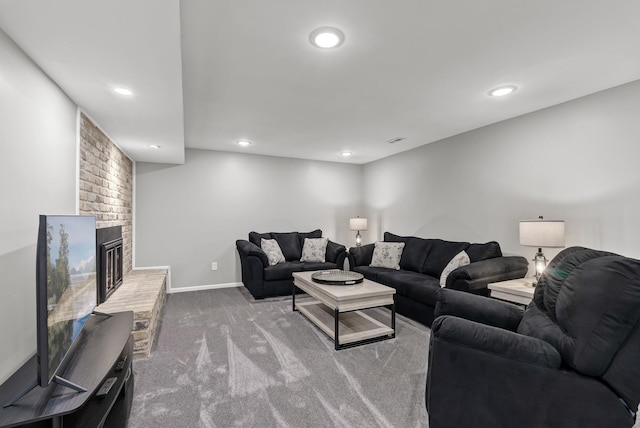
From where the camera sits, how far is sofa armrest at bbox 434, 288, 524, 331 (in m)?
1.83

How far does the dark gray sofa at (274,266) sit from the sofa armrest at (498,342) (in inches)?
122

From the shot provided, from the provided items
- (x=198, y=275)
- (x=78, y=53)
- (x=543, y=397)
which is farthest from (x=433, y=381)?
(x=198, y=275)

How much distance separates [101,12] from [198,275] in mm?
4230

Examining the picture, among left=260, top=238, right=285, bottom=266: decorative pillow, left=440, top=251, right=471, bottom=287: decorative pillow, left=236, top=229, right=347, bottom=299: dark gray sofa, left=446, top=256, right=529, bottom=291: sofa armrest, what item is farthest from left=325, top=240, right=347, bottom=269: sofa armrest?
left=446, top=256, right=529, bottom=291: sofa armrest

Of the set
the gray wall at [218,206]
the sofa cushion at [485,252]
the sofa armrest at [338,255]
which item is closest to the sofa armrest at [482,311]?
the sofa cushion at [485,252]

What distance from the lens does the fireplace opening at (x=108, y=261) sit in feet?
8.29

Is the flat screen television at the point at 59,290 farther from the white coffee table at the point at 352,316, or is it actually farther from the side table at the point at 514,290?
the side table at the point at 514,290

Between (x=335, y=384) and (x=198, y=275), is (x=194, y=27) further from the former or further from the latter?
(x=198, y=275)

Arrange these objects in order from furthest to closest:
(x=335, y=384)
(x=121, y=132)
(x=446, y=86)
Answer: (x=121, y=132), (x=446, y=86), (x=335, y=384)

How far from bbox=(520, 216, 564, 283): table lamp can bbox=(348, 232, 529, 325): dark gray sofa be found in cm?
34

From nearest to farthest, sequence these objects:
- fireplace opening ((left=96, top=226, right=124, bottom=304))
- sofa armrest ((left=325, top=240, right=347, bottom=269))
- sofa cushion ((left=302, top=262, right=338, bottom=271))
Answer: fireplace opening ((left=96, top=226, right=124, bottom=304))
sofa cushion ((left=302, top=262, right=338, bottom=271))
sofa armrest ((left=325, top=240, right=347, bottom=269))

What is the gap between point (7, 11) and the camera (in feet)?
4.25

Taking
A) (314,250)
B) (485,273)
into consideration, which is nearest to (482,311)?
(485,273)

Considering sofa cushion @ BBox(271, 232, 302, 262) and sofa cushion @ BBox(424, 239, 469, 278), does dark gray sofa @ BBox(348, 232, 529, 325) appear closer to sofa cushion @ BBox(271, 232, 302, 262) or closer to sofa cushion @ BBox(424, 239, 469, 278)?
sofa cushion @ BBox(424, 239, 469, 278)
